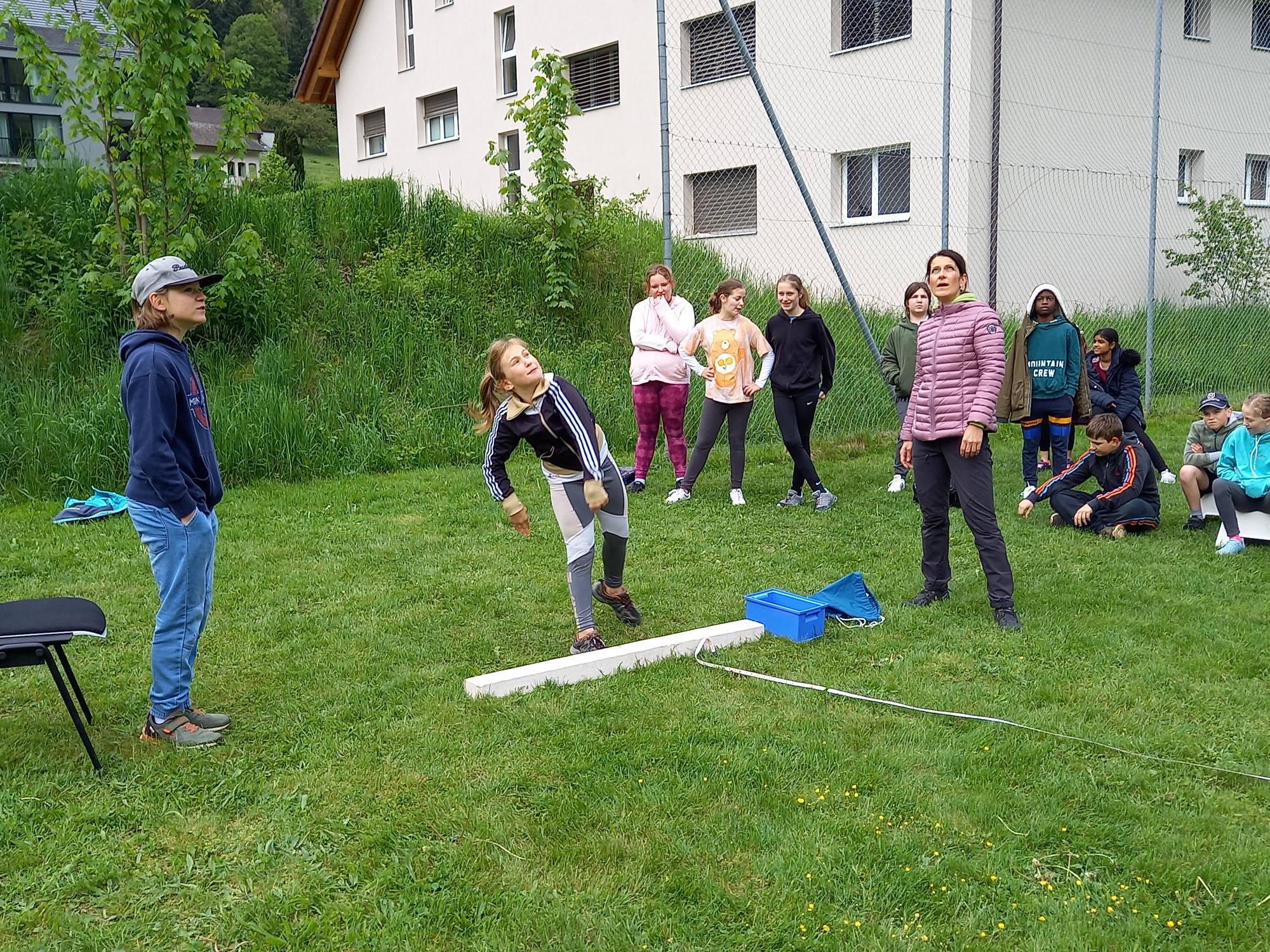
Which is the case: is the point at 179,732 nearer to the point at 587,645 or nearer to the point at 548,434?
the point at 587,645

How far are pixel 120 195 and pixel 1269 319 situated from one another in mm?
15779

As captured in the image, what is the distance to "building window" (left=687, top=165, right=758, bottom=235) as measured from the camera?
59.3 ft

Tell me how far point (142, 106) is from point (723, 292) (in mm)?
5737

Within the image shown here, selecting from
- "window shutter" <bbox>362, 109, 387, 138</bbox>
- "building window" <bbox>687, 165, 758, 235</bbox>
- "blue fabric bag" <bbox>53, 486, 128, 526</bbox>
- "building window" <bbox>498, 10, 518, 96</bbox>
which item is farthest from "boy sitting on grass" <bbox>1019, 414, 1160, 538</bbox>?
"window shutter" <bbox>362, 109, 387, 138</bbox>

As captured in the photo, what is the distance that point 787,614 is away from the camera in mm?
5438

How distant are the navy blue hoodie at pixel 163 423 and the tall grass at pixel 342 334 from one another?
560 centimetres

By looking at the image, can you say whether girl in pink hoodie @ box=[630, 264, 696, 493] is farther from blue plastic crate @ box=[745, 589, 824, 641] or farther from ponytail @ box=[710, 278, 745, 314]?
blue plastic crate @ box=[745, 589, 824, 641]

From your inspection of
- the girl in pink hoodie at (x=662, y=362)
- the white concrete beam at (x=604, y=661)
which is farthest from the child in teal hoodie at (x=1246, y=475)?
the girl in pink hoodie at (x=662, y=362)

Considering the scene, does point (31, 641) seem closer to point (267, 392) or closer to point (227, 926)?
point (227, 926)

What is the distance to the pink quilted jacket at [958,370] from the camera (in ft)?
18.2

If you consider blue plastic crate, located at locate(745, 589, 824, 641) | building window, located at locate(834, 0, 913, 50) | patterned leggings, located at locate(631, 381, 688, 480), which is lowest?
blue plastic crate, located at locate(745, 589, 824, 641)

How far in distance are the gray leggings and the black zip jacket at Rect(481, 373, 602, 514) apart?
14 centimetres

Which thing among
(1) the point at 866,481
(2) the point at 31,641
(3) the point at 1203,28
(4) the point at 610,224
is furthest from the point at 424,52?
(2) the point at 31,641

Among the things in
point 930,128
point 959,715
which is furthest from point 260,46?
point 959,715
